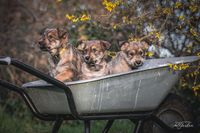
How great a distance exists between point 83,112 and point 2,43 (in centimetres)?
411

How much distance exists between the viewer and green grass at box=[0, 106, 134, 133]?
16.7 ft

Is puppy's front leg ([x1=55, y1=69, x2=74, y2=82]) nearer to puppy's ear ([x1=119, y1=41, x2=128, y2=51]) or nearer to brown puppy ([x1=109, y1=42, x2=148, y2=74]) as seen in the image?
brown puppy ([x1=109, y1=42, x2=148, y2=74])

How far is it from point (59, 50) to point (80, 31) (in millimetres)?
2971

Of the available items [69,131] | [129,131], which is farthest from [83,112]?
[69,131]

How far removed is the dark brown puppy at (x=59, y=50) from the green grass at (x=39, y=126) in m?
1.49

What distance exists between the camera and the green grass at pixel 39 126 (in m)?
5.08

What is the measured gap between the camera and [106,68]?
3.60 meters

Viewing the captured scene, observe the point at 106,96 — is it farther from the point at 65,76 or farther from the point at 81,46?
the point at 81,46

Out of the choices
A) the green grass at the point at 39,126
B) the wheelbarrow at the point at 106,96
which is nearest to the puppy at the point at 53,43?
the wheelbarrow at the point at 106,96

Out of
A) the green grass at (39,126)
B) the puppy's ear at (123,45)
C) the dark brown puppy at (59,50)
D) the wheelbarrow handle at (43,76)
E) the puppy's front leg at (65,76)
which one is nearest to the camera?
the wheelbarrow handle at (43,76)

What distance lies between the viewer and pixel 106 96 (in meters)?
3.23

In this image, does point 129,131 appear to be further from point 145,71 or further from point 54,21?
point 54,21

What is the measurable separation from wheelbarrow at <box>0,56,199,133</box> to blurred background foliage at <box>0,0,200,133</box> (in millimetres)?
630
